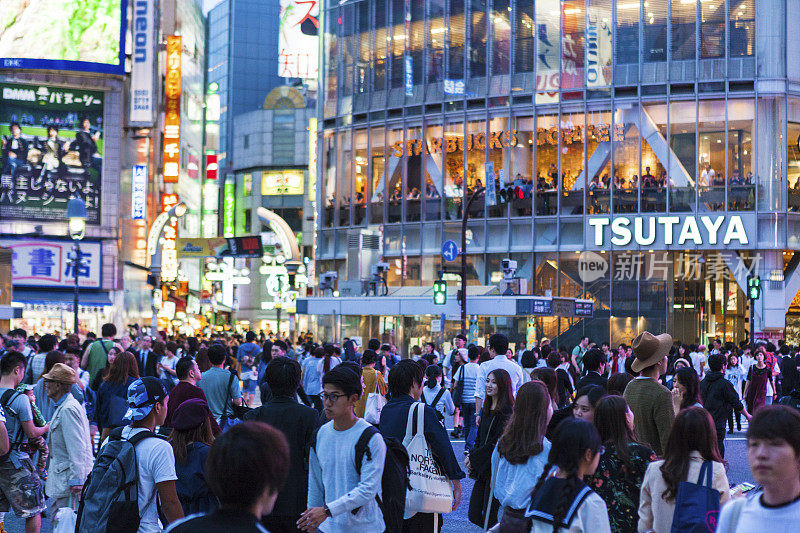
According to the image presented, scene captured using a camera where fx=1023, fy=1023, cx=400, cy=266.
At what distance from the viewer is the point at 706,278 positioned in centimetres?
4078

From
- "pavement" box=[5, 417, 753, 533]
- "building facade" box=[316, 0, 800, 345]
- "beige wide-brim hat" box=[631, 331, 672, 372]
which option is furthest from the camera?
"building facade" box=[316, 0, 800, 345]

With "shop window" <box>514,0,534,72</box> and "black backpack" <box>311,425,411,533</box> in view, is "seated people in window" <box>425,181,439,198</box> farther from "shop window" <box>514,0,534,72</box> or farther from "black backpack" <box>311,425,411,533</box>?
"black backpack" <box>311,425,411,533</box>

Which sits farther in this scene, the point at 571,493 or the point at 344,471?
the point at 344,471

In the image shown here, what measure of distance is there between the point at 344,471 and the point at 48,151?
159 feet

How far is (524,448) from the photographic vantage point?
659 centimetres

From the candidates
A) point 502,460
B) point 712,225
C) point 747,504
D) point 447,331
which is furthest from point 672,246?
point 747,504

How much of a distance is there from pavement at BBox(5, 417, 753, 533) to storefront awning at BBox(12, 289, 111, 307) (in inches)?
1387

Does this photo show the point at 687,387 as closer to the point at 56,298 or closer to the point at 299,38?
the point at 56,298

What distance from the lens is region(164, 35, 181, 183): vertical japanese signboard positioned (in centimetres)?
5653

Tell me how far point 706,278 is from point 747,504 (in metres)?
38.4

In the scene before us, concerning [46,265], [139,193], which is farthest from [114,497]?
[139,193]

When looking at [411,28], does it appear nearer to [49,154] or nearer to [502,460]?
[49,154]

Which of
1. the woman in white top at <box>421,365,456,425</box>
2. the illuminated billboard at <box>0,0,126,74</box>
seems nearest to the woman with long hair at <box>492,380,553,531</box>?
the woman in white top at <box>421,365,456,425</box>

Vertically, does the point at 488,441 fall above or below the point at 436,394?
above
